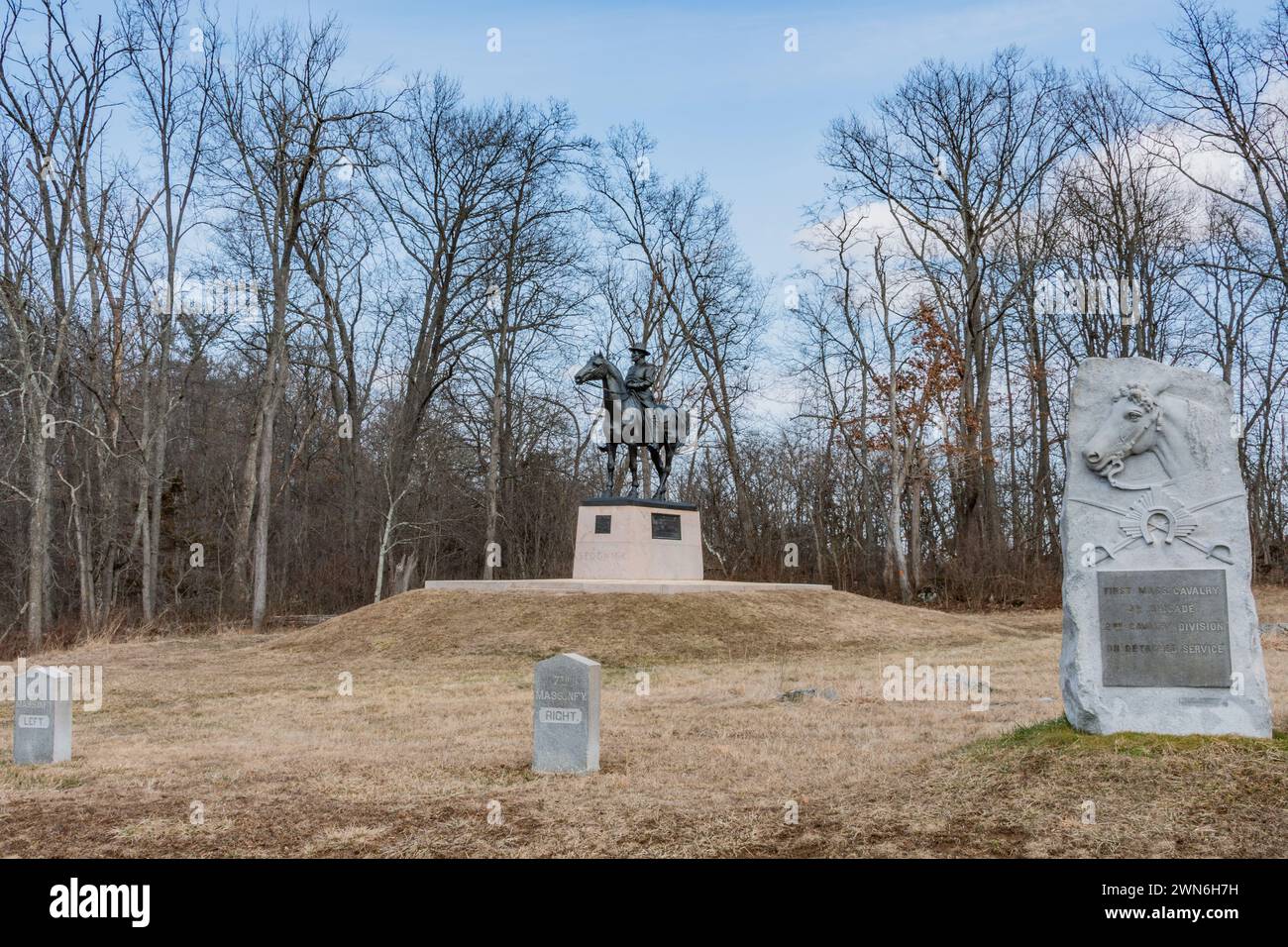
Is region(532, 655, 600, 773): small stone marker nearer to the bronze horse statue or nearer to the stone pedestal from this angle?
the stone pedestal

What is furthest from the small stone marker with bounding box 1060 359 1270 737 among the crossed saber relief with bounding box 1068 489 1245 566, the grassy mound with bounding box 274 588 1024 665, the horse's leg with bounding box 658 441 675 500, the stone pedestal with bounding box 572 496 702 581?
the horse's leg with bounding box 658 441 675 500

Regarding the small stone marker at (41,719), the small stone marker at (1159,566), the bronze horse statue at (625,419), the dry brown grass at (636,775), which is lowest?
the dry brown grass at (636,775)

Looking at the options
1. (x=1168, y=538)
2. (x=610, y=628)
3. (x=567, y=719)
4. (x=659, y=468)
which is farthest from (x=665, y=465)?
(x=1168, y=538)

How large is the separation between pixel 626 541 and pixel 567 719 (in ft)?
44.1

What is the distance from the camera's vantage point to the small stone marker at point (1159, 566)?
739 centimetres

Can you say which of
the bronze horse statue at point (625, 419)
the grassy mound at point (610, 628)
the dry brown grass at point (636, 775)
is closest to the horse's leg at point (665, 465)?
the bronze horse statue at point (625, 419)

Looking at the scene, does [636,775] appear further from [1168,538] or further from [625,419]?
[625,419]

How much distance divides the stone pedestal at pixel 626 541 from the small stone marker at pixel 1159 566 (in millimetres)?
14186

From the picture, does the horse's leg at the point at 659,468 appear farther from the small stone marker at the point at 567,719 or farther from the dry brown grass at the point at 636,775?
the small stone marker at the point at 567,719

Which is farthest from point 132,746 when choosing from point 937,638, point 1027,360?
point 1027,360

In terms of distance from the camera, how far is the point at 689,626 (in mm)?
18672
